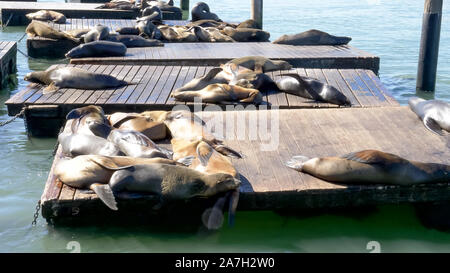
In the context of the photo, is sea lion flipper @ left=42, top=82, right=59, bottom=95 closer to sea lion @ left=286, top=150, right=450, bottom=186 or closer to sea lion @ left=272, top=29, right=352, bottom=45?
sea lion @ left=286, top=150, right=450, bottom=186

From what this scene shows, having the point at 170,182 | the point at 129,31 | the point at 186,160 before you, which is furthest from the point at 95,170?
the point at 129,31

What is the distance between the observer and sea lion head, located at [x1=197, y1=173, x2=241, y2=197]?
370 cm

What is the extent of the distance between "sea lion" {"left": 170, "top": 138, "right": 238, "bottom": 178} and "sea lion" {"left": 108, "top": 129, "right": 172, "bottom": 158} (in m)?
0.11

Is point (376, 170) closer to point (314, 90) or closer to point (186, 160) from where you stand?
point (186, 160)

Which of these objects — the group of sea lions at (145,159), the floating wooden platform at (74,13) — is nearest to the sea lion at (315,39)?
the group of sea lions at (145,159)

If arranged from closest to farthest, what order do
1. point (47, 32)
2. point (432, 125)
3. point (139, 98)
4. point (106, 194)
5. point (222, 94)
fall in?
point (106, 194) < point (432, 125) < point (222, 94) < point (139, 98) < point (47, 32)

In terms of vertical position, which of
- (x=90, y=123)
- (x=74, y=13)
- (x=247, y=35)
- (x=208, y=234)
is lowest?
(x=208, y=234)

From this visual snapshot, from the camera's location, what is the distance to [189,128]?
482cm

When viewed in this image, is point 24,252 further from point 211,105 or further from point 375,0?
point 375,0

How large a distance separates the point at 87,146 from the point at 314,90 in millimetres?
2712

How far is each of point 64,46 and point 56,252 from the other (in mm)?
7848

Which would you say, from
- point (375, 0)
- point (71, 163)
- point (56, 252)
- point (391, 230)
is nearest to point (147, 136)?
point (71, 163)

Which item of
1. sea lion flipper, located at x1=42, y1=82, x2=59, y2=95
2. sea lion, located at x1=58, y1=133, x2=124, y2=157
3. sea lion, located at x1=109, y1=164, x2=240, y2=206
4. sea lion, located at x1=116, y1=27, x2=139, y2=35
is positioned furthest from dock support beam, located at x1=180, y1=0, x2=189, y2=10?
sea lion, located at x1=109, y1=164, x2=240, y2=206

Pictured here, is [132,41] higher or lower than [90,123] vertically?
lower
